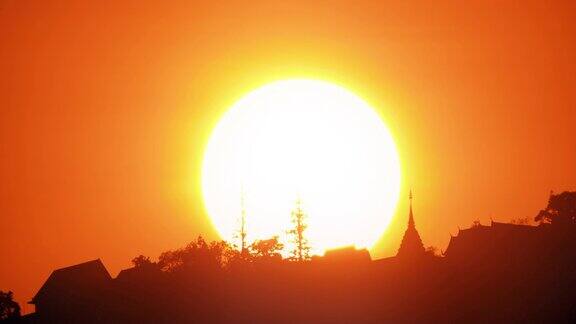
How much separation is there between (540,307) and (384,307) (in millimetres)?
11631

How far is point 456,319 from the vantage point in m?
75.7

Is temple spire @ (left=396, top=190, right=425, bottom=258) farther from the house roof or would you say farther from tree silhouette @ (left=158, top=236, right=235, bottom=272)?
the house roof

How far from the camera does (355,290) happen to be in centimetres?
8150

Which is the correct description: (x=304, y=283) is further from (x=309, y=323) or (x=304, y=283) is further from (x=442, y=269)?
(x=442, y=269)

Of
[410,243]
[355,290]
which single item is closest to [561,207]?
[410,243]

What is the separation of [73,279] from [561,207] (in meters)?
68.9

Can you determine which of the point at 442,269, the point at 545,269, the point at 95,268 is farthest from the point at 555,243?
the point at 95,268

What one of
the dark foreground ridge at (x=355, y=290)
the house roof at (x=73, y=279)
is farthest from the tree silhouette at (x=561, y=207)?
the house roof at (x=73, y=279)

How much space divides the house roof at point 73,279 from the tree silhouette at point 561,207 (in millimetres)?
62790

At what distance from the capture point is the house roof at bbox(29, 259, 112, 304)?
3814 inches

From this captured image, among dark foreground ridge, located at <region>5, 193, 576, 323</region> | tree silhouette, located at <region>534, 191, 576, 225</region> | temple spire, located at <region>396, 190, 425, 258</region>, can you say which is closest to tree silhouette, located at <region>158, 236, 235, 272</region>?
dark foreground ridge, located at <region>5, 193, 576, 323</region>

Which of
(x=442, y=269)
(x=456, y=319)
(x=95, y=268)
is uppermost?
(x=95, y=268)

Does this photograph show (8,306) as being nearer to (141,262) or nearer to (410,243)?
(141,262)

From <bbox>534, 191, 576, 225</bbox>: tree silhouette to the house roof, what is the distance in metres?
62.8
